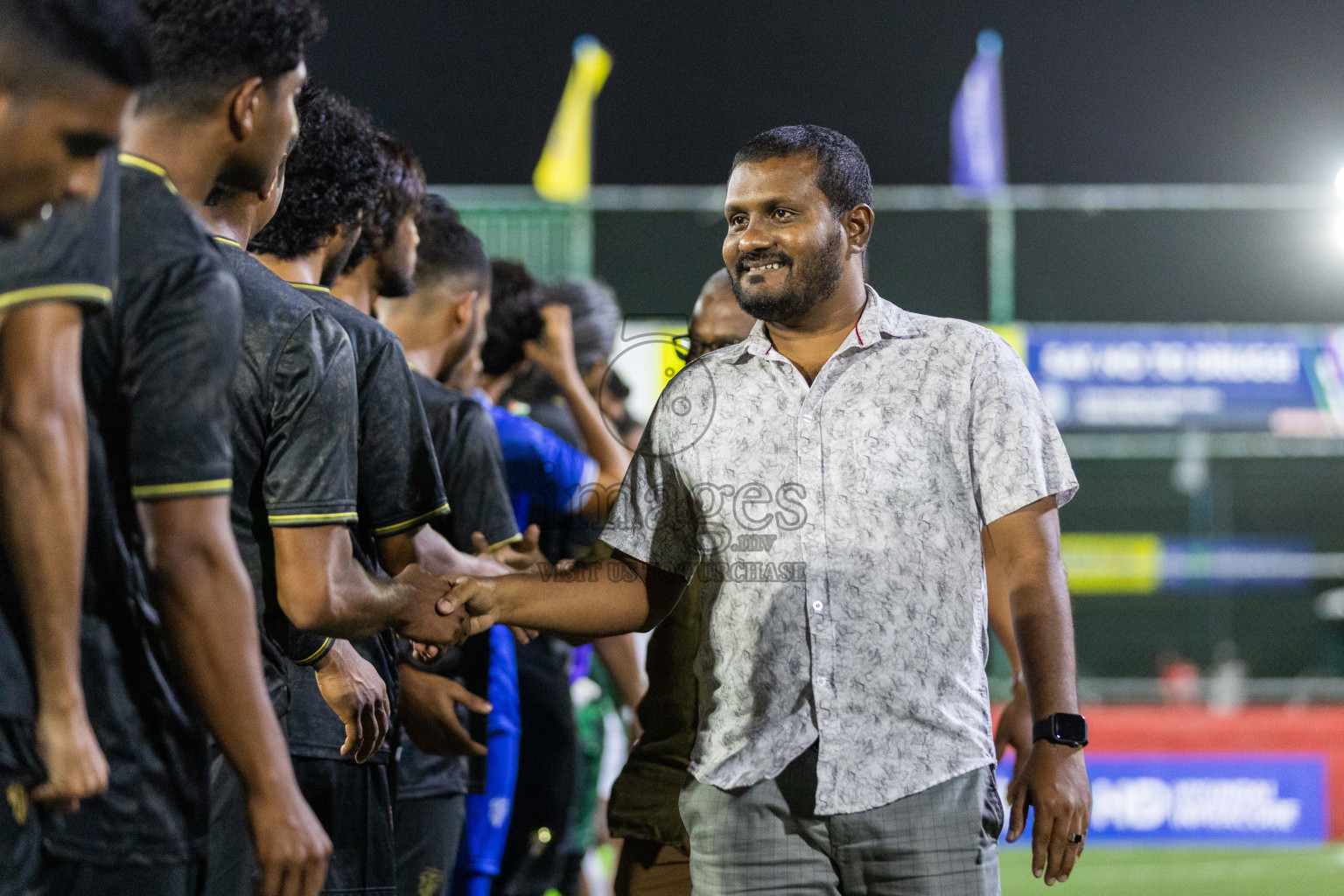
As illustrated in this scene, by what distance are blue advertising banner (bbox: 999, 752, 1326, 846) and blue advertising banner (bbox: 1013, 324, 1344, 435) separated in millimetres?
2913

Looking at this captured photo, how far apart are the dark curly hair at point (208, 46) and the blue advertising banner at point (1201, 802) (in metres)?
8.65

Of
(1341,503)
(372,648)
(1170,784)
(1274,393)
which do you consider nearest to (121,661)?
(372,648)

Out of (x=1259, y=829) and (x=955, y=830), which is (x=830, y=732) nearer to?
(x=955, y=830)

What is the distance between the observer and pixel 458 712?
3.39 m

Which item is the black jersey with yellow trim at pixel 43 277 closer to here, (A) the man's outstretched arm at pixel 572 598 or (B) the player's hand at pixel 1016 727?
(A) the man's outstretched arm at pixel 572 598

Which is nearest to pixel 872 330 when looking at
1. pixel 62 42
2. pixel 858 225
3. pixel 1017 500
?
pixel 858 225

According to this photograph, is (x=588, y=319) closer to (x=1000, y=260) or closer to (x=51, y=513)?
(x=51, y=513)

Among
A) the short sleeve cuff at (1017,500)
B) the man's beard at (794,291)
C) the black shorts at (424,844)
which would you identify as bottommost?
the black shorts at (424,844)

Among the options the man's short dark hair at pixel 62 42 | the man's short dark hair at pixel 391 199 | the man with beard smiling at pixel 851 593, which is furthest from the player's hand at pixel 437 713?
the man's short dark hair at pixel 62 42

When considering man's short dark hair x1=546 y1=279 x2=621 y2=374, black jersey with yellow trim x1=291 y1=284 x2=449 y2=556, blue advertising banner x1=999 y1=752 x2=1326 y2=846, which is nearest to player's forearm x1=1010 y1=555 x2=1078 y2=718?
black jersey with yellow trim x1=291 y1=284 x2=449 y2=556

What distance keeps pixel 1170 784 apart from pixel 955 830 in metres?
7.69

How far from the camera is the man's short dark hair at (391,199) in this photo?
3.24 meters

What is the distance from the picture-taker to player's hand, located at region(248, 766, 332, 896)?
1.71 m

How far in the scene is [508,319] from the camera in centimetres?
495
